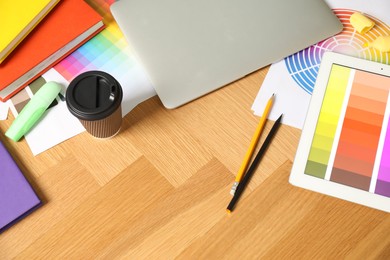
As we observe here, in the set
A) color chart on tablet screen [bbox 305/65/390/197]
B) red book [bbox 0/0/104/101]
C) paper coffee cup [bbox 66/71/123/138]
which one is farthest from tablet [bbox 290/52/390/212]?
red book [bbox 0/0/104/101]

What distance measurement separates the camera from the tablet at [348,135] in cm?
59

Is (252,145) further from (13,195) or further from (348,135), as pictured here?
(13,195)

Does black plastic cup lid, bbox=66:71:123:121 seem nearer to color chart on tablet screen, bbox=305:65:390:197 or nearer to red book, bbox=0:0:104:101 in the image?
red book, bbox=0:0:104:101

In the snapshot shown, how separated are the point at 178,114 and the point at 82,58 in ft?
0.61

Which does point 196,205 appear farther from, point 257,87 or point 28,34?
point 28,34

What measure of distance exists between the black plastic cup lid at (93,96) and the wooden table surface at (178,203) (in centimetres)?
10

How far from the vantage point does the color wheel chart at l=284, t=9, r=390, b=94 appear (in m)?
0.67

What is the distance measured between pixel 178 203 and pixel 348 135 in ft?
0.89

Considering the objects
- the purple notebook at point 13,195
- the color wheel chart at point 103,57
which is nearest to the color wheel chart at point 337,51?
the color wheel chart at point 103,57

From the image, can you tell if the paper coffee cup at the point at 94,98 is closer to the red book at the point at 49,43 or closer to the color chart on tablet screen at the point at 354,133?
the red book at the point at 49,43

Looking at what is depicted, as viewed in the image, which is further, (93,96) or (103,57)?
(103,57)

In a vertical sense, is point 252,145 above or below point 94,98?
below

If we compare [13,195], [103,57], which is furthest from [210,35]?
[13,195]

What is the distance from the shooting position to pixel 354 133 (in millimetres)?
615
